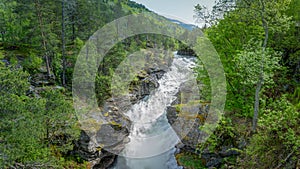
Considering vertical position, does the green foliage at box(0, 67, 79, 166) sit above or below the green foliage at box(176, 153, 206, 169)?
above

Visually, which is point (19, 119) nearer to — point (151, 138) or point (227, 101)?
point (227, 101)

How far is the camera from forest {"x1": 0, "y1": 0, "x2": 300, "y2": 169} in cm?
775

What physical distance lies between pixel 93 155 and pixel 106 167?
137 cm

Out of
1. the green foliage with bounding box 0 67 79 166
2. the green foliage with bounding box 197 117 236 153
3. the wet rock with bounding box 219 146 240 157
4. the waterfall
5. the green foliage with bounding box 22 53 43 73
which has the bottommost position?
the waterfall

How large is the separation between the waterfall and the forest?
3.77 feet

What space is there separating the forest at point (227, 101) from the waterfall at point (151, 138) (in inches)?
45.2

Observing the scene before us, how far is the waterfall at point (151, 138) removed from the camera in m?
14.9

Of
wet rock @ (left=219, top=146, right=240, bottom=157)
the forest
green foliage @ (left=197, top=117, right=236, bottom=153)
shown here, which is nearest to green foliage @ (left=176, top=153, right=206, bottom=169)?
the forest

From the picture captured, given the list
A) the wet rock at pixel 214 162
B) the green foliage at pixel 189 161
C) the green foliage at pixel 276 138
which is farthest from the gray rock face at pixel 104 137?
the green foliage at pixel 276 138

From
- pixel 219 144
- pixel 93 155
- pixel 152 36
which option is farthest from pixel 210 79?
pixel 152 36

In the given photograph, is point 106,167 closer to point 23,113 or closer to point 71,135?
point 71,135

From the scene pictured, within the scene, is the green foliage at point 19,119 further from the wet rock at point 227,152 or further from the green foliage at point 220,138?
the wet rock at point 227,152

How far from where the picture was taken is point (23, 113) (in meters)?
7.83

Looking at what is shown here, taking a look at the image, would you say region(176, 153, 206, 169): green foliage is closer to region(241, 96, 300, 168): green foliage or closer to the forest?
the forest
